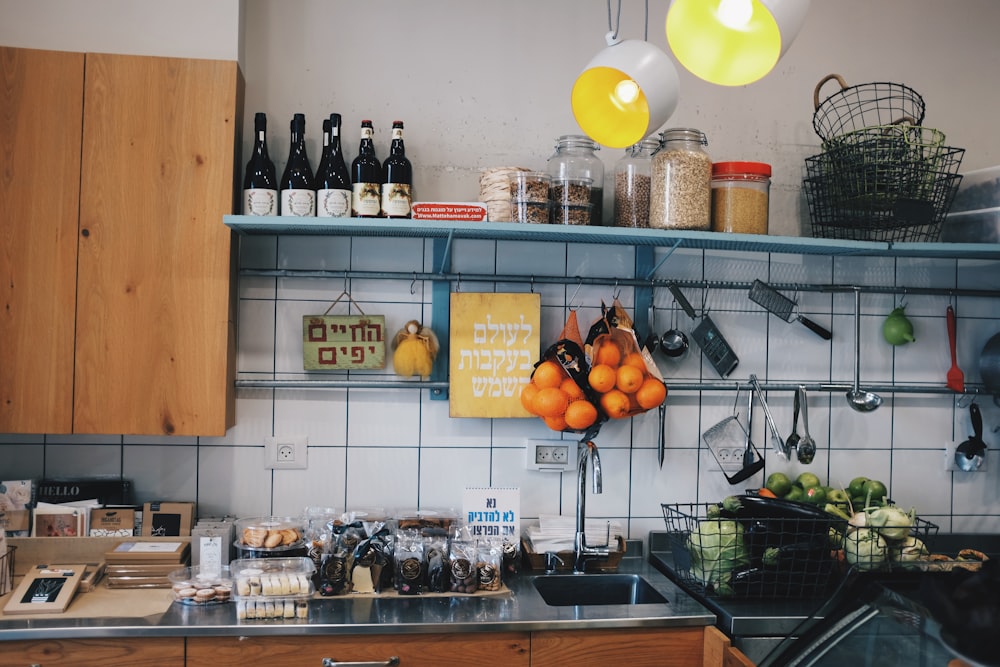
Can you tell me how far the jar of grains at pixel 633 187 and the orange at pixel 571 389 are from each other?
46 cm

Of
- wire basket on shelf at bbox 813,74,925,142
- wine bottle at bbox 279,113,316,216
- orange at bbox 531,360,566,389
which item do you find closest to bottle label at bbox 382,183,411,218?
wine bottle at bbox 279,113,316,216

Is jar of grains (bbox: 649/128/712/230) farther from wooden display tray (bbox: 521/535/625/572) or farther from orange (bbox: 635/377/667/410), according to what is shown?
wooden display tray (bbox: 521/535/625/572)

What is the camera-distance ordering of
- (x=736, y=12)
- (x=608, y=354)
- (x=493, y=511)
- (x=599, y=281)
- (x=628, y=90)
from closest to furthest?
1. (x=736, y=12)
2. (x=628, y=90)
3. (x=608, y=354)
4. (x=493, y=511)
5. (x=599, y=281)

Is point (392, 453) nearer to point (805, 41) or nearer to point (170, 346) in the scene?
point (170, 346)

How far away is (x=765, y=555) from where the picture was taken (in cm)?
211

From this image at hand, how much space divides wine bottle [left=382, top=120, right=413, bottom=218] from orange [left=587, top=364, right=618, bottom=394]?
2.12ft

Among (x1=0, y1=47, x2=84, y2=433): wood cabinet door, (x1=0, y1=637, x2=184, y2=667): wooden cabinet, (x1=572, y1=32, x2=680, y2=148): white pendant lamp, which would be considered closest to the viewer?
(x1=572, y1=32, x2=680, y2=148): white pendant lamp

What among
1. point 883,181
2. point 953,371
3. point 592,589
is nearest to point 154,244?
point 592,589

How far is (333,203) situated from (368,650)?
1.11 metres

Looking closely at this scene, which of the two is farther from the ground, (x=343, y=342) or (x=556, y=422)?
(x=343, y=342)

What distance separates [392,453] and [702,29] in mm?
1582

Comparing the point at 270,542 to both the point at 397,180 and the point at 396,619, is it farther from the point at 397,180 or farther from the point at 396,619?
the point at 397,180

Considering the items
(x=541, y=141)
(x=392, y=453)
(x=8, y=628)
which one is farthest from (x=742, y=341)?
(x=8, y=628)

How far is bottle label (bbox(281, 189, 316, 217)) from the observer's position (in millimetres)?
2193
